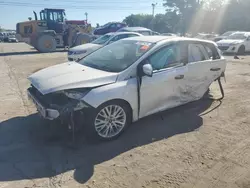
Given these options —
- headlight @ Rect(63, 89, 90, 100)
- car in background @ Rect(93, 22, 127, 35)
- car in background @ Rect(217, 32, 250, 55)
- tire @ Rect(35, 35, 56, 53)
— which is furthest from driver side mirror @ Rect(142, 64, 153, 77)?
car in background @ Rect(93, 22, 127, 35)

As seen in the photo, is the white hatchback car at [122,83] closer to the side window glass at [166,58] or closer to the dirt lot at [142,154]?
the side window glass at [166,58]

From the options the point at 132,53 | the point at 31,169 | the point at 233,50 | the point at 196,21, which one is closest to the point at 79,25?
the point at 233,50

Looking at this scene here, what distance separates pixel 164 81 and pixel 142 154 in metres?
1.43

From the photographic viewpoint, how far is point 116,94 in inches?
142

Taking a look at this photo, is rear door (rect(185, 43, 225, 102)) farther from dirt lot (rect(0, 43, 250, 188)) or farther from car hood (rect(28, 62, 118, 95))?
car hood (rect(28, 62, 118, 95))

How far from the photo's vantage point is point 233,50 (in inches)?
619

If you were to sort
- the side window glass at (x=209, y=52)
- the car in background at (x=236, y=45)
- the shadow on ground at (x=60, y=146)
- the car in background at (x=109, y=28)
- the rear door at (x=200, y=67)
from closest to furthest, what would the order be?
1. the shadow on ground at (x=60, y=146)
2. the rear door at (x=200, y=67)
3. the side window glass at (x=209, y=52)
4. the car in background at (x=236, y=45)
5. the car in background at (x=109, y=28)

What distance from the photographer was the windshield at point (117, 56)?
13.3ft

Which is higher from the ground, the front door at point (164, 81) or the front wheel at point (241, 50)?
the front door at point (164, 81)

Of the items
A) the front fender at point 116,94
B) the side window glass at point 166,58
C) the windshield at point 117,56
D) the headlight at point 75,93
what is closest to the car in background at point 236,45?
the side window glass at point 166,58

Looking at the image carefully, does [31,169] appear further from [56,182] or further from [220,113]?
[220,113]

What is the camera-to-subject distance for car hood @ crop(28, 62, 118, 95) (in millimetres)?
3484

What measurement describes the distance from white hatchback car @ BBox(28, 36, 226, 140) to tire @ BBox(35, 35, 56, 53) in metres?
14.6

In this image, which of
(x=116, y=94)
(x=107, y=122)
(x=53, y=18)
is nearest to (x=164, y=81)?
(x=116, y=94)
